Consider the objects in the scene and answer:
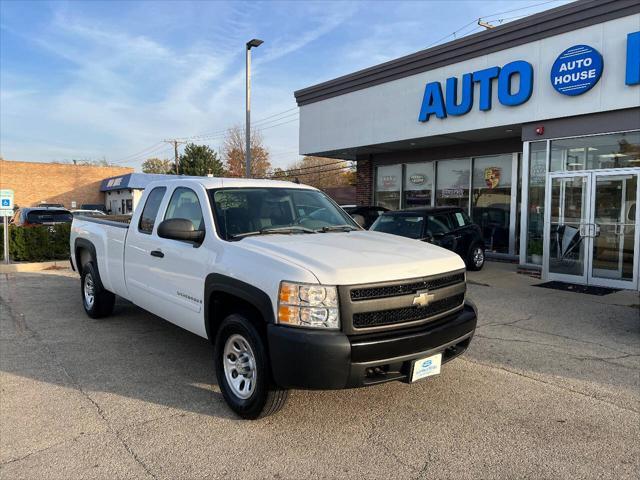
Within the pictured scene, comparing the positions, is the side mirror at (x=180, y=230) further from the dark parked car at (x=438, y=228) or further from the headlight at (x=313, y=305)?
the dark parked car at (x=438, y=228)

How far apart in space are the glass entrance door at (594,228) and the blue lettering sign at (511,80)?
193 cm

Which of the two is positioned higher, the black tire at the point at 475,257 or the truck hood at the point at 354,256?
the truck hood at the point at 354,256

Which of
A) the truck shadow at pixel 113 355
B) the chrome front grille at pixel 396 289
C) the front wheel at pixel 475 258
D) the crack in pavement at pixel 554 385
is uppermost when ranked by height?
the chrome front grille at pixel 396 289

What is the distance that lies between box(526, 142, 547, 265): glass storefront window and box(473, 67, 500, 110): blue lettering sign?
1.49 m

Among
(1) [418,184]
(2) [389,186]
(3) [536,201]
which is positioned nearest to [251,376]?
(3) [536,201]

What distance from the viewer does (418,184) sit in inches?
642

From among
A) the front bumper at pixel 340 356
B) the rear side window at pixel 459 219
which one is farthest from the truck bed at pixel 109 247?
the rear side window at pixel 459 219

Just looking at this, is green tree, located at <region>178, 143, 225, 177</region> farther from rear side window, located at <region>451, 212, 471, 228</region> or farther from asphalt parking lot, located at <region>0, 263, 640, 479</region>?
asphalt parking lot, located at <region>0, 263, 640, 479</region>

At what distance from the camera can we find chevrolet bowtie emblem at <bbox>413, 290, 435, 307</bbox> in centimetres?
356

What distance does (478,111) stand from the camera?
472 inches

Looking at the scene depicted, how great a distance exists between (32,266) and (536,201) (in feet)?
41.7

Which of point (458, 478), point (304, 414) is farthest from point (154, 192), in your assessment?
point (458, 478)

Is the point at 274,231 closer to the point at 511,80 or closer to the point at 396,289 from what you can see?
the point at 396,289

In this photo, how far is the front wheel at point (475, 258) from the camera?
11.6 m
